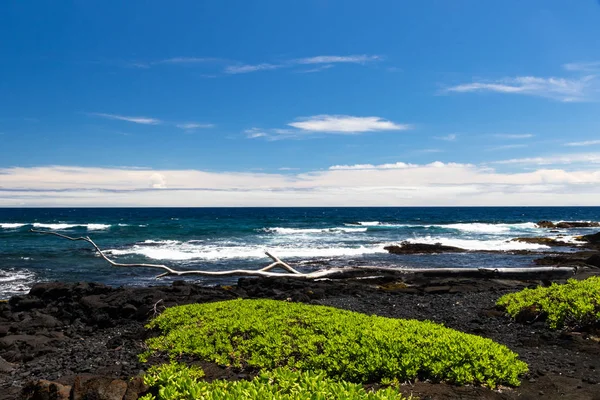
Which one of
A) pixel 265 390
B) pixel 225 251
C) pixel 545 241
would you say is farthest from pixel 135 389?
pixel 545 241

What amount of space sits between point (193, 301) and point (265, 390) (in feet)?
31.1

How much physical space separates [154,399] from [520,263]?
28819mm

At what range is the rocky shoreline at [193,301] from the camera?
6.05 m

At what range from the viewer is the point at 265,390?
472 centimetres

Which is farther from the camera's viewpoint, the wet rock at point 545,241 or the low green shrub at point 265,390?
the wet rock at point 545,241

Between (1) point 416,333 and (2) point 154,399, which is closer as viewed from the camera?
(2) point 154,399

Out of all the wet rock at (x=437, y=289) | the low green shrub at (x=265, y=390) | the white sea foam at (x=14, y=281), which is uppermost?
the low green shrub at (x=265, y=390)

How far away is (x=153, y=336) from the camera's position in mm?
9188

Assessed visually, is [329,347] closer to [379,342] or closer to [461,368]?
[379,342]

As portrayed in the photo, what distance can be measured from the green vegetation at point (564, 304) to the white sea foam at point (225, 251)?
2447 centimetres

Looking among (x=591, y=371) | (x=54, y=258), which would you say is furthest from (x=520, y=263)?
(x=54, y=258)

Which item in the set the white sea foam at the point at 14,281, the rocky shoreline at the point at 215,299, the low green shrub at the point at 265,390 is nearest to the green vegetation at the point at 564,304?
the rocky shoreline at the point at 215,299

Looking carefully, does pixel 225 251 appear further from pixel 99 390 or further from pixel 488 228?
pixel 488 228

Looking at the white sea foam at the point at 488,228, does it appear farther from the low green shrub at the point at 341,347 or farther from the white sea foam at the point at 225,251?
the low green shrub at the point at 341,347
